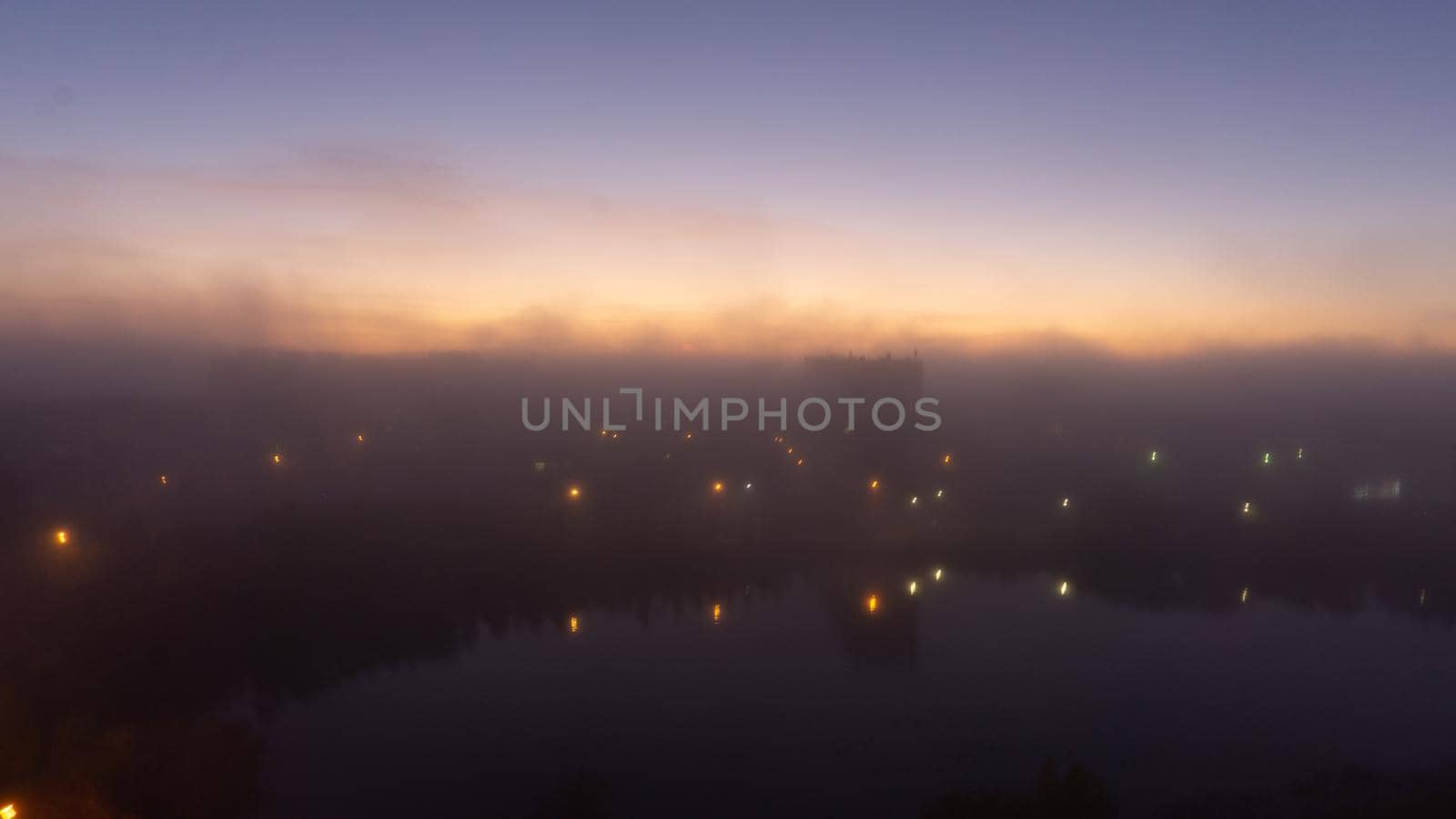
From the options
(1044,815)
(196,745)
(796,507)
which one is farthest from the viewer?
(796,507)

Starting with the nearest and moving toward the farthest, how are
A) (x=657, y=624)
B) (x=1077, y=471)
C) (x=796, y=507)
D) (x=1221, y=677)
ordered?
1. (x=1221, y=677)
2. (x=657, y=624)
3. (x=796, y=507)
4. (x=1077, y=471)

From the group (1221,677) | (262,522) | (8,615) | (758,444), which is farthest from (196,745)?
(758,444)

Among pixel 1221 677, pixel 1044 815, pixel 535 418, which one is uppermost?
pixel 535 418

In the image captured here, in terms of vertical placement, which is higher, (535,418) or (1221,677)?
(535,418)

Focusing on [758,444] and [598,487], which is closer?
[598,487]

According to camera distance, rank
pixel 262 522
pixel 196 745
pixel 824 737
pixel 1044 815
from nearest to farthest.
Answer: pixel 1044 815 → pixel 196 745 → pixel 824 737 → pixel 262 522

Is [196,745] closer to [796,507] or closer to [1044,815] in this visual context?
[1044,815]

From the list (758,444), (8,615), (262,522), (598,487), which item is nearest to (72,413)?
(262,522)

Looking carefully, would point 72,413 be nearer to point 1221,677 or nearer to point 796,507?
point 796,507

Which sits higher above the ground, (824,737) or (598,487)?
(598,487)
